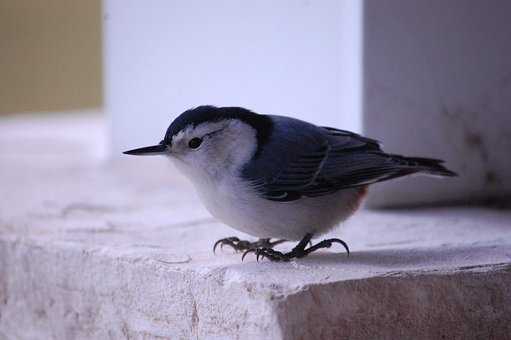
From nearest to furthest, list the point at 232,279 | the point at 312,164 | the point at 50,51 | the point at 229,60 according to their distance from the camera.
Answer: the point at 232,279 → the point at 312,164 → the point at 229,60 → the point at 50,51

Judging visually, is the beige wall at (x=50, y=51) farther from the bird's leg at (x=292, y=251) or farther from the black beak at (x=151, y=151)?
the bird's leg at (x=292, y=251)

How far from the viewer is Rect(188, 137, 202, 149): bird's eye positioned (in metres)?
2.41

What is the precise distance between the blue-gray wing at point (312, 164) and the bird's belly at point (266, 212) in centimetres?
3

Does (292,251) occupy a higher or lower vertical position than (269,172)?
lower

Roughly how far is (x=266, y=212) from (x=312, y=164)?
0.78 ft

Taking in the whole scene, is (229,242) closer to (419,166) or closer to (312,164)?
(312,164)

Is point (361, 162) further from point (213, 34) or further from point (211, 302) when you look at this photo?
point (213, 34)

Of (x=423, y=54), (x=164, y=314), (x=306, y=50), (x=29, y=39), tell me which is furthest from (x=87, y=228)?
(x=29, y=39)

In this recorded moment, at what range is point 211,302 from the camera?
216 centimetres

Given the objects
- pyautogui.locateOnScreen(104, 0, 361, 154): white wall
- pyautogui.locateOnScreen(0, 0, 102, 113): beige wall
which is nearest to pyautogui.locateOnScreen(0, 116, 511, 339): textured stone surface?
pyautogui.locateOnScreen(104, 0, 361, 154): white wall

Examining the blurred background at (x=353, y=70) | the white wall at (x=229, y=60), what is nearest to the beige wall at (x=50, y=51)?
the white wall at (x=229, y=60)

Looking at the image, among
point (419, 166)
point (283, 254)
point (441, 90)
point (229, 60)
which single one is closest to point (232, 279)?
point (283, 254)

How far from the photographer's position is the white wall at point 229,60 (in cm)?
344

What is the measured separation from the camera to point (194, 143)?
2.42 m
